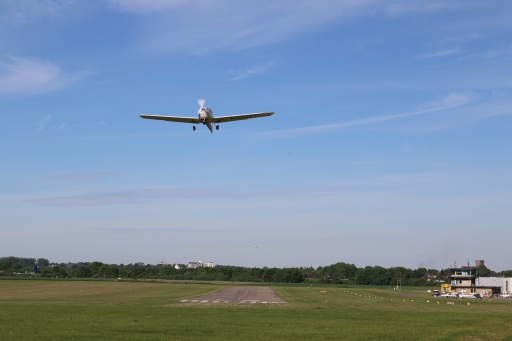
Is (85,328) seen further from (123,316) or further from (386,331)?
(386,331)

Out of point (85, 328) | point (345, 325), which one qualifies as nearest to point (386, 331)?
point (345, 325)

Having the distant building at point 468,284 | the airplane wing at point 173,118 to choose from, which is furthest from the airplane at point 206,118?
the distant building at point 468,284

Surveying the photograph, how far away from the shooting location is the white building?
119869 mm

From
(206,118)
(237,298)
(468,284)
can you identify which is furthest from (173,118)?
(468,284)

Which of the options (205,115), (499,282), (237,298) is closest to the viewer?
(205,115)

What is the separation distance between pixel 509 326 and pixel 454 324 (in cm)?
363

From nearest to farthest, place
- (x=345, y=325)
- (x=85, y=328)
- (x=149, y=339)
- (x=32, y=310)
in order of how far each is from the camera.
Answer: (x=149, y=339) < (x=85, y=328) < (x=345, y=325) < (x=32, y=310)

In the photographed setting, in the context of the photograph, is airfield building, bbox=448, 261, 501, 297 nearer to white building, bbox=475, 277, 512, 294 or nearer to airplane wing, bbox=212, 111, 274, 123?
white building, bbox=475, 277, 512, 294

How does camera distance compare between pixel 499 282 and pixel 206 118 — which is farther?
pixel 499 282

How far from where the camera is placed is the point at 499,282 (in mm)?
120250

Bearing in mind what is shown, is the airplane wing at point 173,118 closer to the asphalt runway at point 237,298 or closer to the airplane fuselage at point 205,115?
the airplane fuselage at point 205,115

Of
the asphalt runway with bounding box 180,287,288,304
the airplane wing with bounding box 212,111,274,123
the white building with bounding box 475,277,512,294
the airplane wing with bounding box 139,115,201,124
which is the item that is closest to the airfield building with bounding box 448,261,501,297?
the white building with bounding box 475,277,512,294

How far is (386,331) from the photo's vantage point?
34.5 m

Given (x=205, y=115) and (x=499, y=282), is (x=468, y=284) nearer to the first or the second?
(x=499, y=282)
